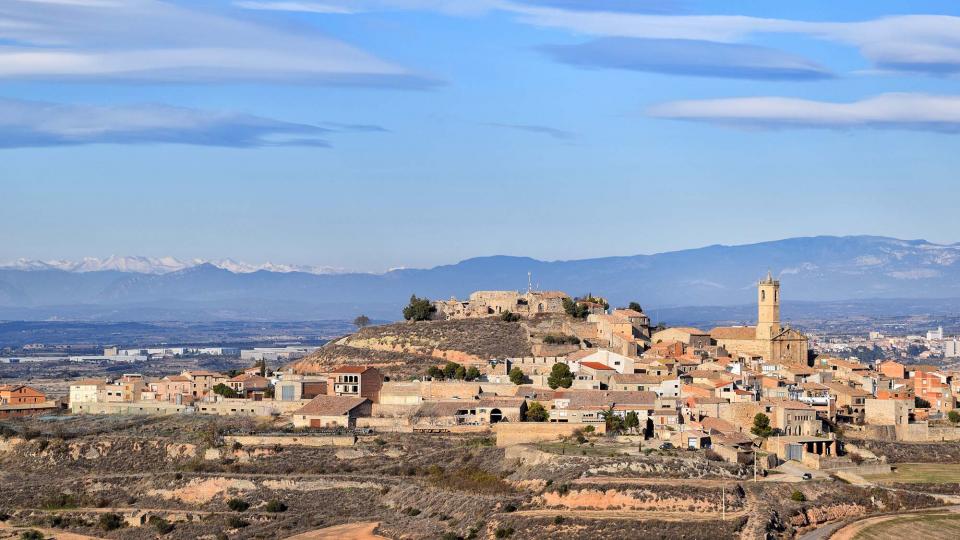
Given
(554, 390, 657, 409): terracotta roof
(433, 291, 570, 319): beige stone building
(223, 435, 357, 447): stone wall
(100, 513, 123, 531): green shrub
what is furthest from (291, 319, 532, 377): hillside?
(100, 513, 123, 531): green shrub

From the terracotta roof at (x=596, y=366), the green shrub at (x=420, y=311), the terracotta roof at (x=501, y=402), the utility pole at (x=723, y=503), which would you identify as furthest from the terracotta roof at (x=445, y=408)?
the green shrub at (x=420, y=311)

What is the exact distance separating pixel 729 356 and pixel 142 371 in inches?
3302

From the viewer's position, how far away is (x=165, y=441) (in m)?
73.8

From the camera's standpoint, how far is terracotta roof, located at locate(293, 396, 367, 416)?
75.1 metres

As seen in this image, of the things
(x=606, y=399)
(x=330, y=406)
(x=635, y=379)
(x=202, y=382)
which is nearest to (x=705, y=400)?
(x=606, y=399)

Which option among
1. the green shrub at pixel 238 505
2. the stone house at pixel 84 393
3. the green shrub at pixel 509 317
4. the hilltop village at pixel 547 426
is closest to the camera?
the hilltop village at pixel 547 426

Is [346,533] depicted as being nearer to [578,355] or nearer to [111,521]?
[111,521]

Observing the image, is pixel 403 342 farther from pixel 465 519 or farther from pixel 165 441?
pixel 465 519

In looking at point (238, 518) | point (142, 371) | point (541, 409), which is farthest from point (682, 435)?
point (142, 371)

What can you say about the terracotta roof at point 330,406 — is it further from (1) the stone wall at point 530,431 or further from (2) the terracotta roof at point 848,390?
(2) the terracotta roof at point 848,390

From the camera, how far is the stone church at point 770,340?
86.8 meters

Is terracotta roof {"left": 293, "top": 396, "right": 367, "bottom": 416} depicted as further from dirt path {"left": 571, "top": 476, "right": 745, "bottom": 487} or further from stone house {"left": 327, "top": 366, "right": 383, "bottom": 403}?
dirt path {"left": 571, "top": 476, "right": 745, "bottom": 487}

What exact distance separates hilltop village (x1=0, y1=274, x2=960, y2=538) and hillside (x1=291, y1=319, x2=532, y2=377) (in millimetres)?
194

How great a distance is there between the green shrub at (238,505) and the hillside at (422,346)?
2314 centimetres
